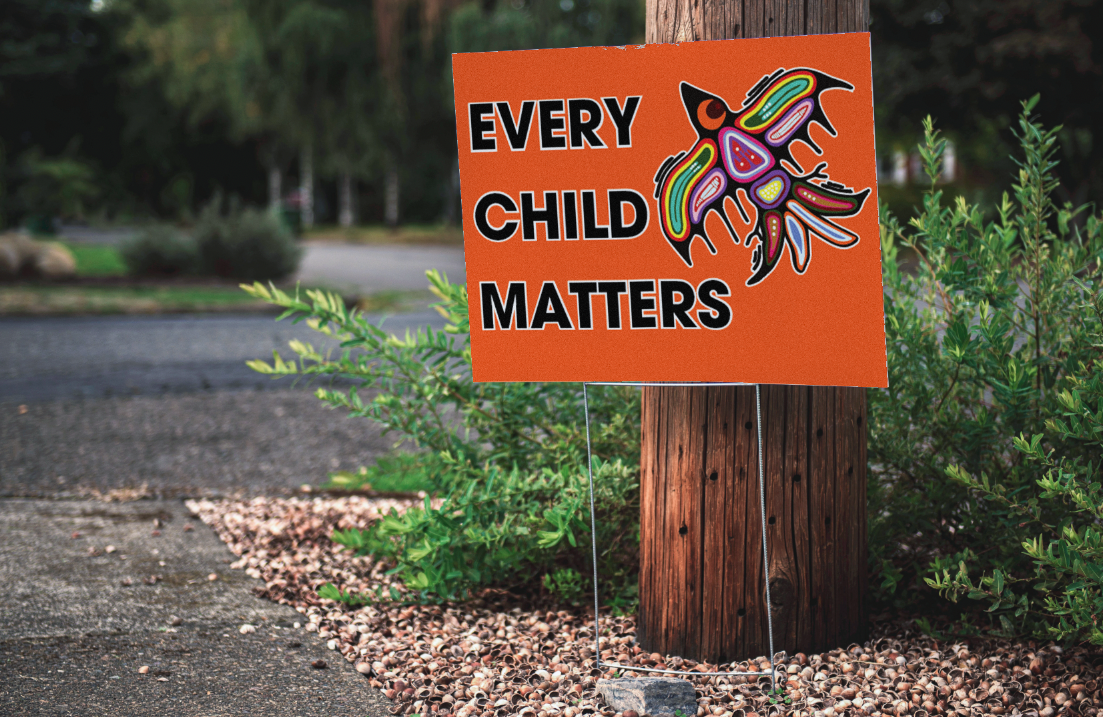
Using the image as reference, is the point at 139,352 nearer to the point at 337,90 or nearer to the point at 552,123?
the point at 552,123

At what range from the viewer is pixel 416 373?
12.2 ft

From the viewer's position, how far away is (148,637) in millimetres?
3230

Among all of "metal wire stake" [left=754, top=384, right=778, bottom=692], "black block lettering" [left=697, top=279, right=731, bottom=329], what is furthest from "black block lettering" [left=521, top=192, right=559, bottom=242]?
"metal wire stake" [left=754, top=384, right=778, bottom=692]

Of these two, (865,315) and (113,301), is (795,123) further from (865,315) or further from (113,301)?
(113,301)

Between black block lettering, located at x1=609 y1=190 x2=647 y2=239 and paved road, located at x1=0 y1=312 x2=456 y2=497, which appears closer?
black block lettering, located at x1=609 y1=190 x2=647 y2=239

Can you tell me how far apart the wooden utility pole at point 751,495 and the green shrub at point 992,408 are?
28 centimetres

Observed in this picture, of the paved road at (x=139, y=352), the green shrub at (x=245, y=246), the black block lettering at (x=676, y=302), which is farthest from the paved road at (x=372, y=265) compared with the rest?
the black block lettering at (x=676, y=302)

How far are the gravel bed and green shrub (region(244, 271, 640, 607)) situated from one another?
0.16 m

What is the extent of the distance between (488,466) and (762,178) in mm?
1477

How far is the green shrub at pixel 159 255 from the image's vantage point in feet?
55.5

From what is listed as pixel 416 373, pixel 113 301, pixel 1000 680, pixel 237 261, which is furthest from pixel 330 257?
pixel 1000 680

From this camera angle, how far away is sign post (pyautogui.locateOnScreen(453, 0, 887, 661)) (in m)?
2.66

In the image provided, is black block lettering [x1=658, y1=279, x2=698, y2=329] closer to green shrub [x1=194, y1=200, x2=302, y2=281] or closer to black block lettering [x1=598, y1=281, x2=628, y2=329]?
black block lettering [x1=598, y1=281, x2=628, y2=329]

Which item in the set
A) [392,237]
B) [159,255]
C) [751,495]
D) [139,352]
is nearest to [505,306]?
[751,495]
